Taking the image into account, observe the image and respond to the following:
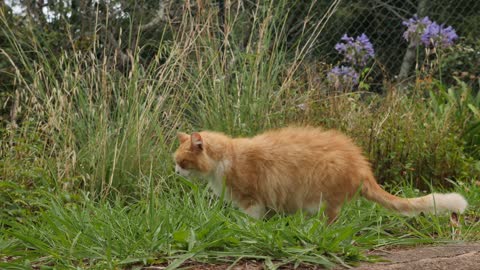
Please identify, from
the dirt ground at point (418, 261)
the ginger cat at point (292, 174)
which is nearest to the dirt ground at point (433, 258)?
the dirt ground at point (418, 261)

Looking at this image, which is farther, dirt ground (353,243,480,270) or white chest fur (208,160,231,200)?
white chest fur (208,160,231,200)

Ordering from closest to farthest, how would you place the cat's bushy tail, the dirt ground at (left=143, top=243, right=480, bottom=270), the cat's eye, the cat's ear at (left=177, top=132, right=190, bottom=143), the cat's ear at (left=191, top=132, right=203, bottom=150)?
the dirt ground at (left=143, top=243, right=480, bottom=270) < the cat's bushy tail < the cat's ear at (left=191, top=132, right=203, bottom=150) < the cat's eye < the cat's ear at (left=177, top=132, right=190, bottom=143)

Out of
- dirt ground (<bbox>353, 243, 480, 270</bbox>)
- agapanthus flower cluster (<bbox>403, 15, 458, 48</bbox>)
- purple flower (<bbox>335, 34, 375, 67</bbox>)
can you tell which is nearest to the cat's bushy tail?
dirt ground (<bbox>353, 243, 480, 270</bbox>)

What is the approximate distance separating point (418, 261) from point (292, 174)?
132 cm

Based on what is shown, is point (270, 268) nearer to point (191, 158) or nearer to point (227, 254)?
point (227, 254)

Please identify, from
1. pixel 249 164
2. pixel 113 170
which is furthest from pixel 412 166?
pixel 113 170

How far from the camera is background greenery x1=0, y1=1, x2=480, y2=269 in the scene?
11.5ft

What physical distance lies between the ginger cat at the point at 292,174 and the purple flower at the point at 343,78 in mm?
1798

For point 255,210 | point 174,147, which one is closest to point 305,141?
point 255,210

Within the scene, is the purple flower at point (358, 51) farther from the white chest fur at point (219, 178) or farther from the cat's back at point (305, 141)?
the white chest fur at point (219, 178)

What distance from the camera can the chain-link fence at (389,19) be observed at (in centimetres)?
903

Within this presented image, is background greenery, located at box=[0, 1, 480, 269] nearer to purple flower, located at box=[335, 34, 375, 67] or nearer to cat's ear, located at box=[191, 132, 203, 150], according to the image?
cat's ear, located at box=[191, 132, 203, 150]

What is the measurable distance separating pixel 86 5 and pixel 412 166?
3.66m

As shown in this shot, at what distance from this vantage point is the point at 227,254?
3.36 metres
